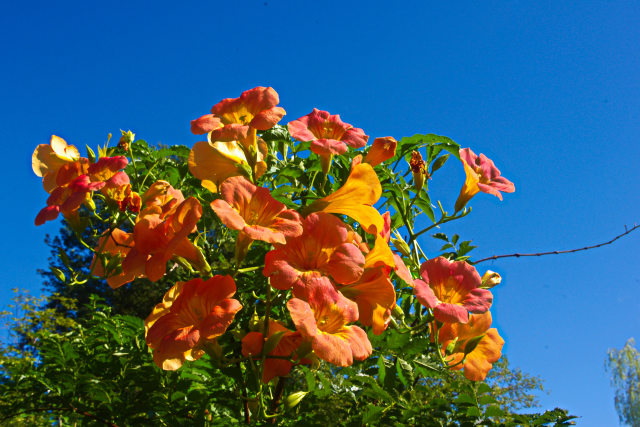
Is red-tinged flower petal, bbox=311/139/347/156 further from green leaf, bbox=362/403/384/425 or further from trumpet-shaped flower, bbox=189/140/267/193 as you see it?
green leaf, bbox=362/403/384/425

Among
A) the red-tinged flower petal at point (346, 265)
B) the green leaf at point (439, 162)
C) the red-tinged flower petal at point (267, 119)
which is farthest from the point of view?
the green leaf at point (439, 162)

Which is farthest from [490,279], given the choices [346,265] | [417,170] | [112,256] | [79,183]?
[79,183]

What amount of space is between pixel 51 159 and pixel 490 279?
1670mm

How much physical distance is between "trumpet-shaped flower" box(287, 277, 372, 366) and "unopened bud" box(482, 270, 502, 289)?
630mm

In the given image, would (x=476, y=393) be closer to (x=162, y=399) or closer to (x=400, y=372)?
(x=400, y=372)

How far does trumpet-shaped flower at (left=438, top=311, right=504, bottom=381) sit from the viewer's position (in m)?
1.59

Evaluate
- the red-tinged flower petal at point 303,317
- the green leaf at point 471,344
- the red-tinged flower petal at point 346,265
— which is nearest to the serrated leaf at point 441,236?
the green leaf at point 471,344

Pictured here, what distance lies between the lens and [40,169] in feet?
5.98

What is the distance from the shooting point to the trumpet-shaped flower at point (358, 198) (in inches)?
56.4

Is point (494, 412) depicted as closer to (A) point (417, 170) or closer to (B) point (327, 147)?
(A) point (417, 170)

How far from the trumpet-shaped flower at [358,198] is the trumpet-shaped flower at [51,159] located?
1.02 meters

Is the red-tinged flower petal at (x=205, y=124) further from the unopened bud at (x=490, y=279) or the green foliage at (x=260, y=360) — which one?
the unopened bud at (x=490, y=279)

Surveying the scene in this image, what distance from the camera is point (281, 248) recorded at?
1237 millimetres

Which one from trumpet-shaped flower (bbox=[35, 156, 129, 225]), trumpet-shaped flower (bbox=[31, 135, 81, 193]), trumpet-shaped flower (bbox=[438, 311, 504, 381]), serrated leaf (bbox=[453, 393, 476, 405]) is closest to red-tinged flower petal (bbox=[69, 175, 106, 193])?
trumpet-shaped flower (bbox=[35, 156, 129, 225])
